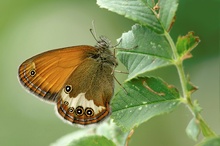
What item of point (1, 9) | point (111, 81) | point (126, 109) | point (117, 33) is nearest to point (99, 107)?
point (111, 81)

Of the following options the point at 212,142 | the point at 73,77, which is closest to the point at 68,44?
the point at 73,77

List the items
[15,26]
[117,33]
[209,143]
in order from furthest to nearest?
[15,26]
[117,33]
[209,143]


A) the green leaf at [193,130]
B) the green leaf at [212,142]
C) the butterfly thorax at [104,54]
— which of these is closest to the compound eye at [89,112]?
the butterfly thorax at [104,54]

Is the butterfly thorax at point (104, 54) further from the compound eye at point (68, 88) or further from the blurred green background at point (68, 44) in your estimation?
the blurred green background at point (68, 44)

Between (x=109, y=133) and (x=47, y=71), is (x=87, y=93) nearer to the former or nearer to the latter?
(x=47, y=71)

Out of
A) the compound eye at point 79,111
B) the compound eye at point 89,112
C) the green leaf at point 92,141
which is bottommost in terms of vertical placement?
the compound eye at point 89,112

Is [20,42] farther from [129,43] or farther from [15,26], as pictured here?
[129,43]
